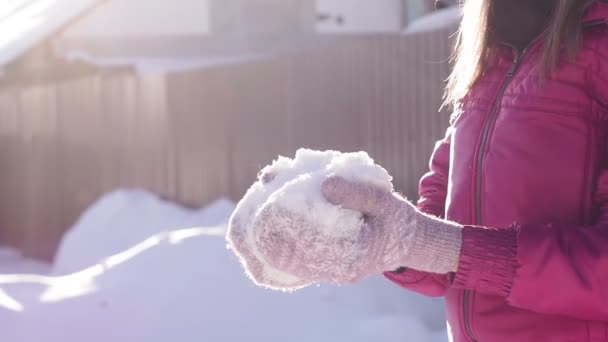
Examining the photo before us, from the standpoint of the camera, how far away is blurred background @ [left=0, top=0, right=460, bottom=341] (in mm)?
6285

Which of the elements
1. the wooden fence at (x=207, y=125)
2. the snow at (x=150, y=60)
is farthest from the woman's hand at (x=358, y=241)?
the snow at (x=150, y=60)

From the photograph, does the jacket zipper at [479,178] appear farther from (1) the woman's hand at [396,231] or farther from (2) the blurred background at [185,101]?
(2) the blurred background at [185,101]

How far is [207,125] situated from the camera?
830cm

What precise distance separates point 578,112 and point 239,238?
2.04 feet

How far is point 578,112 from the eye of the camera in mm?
1308

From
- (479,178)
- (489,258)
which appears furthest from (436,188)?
(489,258)

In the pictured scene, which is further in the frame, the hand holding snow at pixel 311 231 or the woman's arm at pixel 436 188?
the woman's arm at pixel 436 188

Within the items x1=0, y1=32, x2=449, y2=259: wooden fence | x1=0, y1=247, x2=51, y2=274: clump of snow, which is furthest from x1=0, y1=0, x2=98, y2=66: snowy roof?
x1=0, y1=247, x2=51, y2=274: clump of snow

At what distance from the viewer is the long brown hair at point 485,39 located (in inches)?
52.4

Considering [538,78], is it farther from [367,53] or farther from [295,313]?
[367,53]

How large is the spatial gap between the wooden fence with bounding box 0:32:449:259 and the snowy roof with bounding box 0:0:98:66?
626 mm

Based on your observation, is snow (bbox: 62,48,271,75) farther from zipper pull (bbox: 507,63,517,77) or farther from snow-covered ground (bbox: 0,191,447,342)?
zipper pull (bbox: 507,63,517,77)

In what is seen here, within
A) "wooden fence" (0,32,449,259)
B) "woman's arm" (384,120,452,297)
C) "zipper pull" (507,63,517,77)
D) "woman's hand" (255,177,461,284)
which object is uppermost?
"zipper pull" (507,63,517,77)

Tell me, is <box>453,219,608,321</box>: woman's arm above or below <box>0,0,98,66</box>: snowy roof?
above
